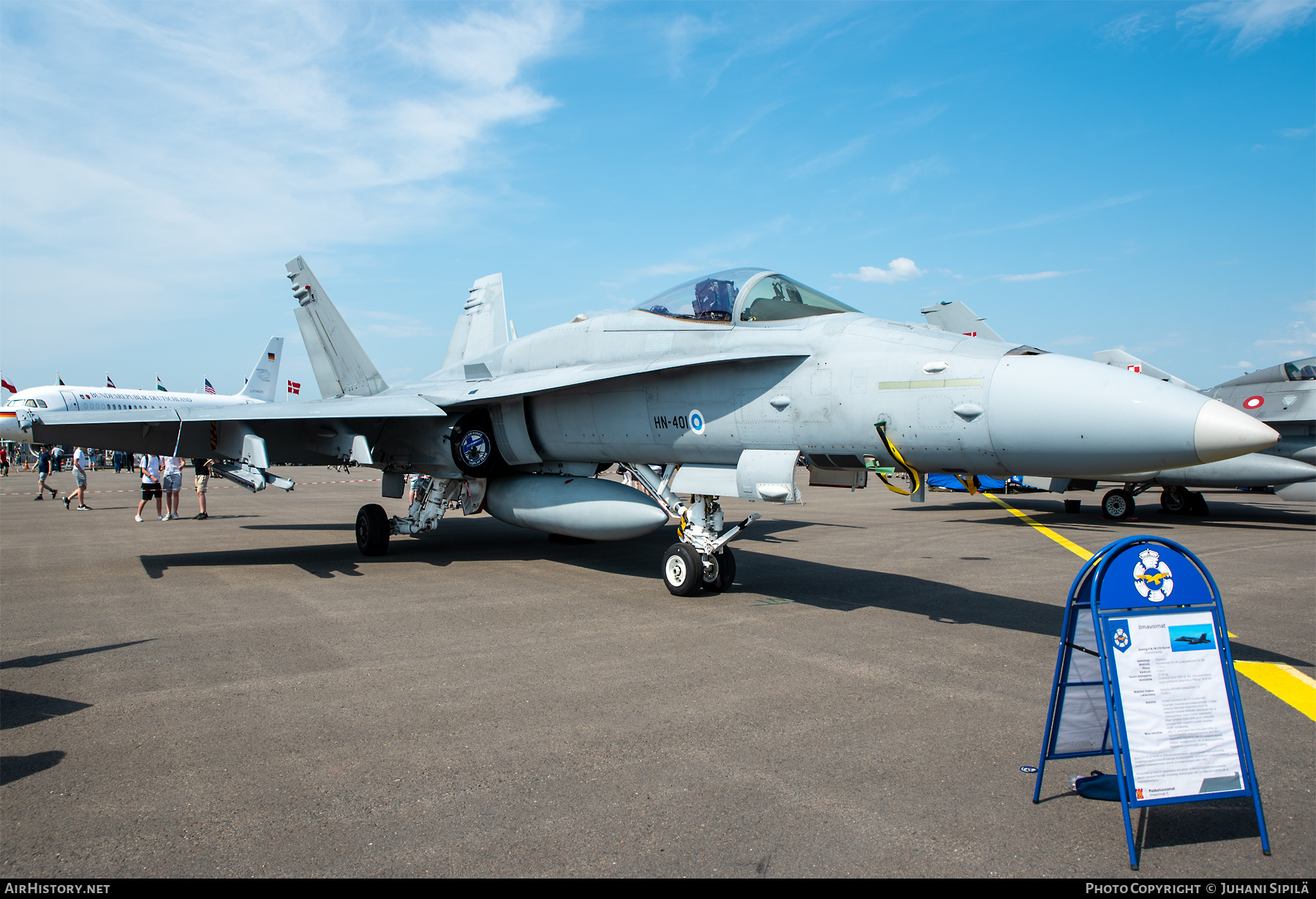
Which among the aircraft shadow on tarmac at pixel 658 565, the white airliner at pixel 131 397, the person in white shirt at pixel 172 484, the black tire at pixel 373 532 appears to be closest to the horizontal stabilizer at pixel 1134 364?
the aircraft shadow on tarmac at pixel 658 565

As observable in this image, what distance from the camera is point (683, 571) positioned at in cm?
738

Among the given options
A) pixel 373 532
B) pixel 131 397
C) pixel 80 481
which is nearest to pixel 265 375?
pixel 131 397

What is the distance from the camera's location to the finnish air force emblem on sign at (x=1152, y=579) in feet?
9.75

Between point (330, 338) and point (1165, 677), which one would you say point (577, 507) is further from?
point (330, 338)

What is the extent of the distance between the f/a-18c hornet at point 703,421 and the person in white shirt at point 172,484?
7.67 meters

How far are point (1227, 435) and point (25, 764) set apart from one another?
626 centimetres

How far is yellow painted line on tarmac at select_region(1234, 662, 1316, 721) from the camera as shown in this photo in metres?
4.28

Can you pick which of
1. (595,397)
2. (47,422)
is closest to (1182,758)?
(595,397)

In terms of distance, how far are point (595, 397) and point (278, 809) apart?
5.37 metres

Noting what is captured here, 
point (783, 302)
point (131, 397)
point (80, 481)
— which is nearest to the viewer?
point (783, 302)

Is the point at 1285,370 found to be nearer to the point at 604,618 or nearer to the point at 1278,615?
the point at 1278,615

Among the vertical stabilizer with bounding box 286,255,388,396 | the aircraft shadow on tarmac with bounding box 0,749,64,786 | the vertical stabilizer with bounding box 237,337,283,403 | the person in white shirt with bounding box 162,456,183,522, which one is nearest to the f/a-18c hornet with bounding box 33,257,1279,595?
the vertical stabilizer with bounding box 286,255,388,396

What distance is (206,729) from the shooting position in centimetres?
398

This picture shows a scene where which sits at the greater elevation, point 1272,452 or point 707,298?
point 707,298
